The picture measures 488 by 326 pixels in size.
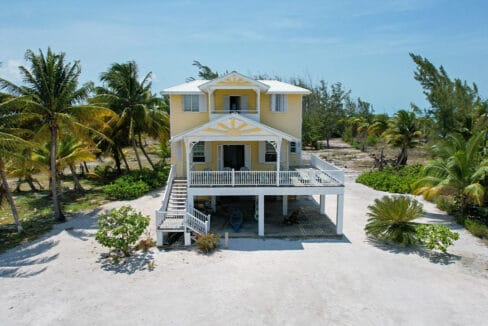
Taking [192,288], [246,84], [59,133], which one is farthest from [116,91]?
[192,288]

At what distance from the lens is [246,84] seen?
784 inches

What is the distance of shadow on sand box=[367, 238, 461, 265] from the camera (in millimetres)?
14586

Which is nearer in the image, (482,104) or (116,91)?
(482,104)

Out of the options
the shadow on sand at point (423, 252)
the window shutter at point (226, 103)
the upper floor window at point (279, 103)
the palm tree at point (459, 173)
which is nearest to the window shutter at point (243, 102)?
the window shutter at point (226, 103)

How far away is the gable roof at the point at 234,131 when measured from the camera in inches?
688

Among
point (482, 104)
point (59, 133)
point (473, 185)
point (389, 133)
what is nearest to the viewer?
point (473, 185)

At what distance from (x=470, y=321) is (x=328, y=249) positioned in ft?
20.6

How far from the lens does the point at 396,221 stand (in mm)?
16297

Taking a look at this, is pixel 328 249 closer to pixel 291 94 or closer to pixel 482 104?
pixel 291 94

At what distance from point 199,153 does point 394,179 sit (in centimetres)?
1712

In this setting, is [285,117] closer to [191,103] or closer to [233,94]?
[233,94]

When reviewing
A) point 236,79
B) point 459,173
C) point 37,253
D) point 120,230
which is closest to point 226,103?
point 236,79

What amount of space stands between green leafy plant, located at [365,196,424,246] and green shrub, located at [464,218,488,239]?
3.78 metres

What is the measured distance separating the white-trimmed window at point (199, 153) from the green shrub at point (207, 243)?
6948mm
